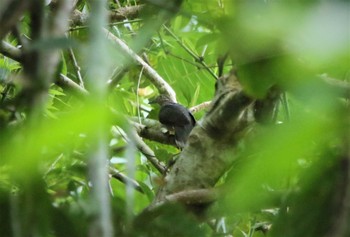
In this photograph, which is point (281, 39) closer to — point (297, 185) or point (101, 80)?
point (101, 80)

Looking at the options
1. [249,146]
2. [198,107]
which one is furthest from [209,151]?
[198,107]

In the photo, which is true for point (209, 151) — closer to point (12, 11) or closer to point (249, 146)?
point (249, 146)

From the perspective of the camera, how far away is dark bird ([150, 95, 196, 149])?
1912 mm

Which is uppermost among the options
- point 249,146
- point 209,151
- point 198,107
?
point 249,146

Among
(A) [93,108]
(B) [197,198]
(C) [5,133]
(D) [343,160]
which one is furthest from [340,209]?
(B) [197,198]

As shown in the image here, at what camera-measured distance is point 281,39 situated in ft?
1.06

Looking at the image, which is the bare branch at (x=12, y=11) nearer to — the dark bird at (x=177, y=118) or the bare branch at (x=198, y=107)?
the dark bird at (x=177, y=118)

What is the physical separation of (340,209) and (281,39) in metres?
0.09

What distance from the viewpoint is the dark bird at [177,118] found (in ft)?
6.27

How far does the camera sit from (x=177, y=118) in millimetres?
1879

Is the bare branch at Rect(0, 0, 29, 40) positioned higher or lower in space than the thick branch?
higher

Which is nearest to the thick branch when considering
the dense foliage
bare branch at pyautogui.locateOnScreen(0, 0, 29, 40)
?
the dense foliage

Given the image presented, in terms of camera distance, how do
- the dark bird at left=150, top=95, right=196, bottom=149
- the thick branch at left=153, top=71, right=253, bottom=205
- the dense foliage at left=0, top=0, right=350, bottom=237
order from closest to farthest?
the dense foliage at left=0, top=0, right=350, bottom=237 → the thick branch at left=153, top=71, right=253, bottom=205 → the dark bird at left=150, top=95, right=196, bottom=149

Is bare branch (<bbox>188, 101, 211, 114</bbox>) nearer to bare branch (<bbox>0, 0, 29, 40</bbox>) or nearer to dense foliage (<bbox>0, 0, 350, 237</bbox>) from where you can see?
dense foliage (<bbox>0, 0, 350, 237</bbox>)
